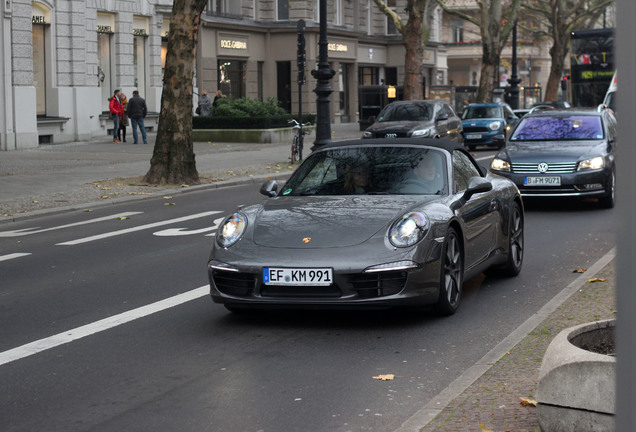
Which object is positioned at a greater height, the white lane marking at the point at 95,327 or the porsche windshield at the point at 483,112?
the porsche windshield at the point at 483,112

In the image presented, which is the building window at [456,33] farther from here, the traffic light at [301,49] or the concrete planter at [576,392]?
the concrete planter at [576,392]

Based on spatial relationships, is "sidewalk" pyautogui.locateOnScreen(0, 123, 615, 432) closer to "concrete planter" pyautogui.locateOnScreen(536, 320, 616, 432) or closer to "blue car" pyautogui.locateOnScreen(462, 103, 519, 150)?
"concrete planter" pyautogui.locateOnScreen(536, 320, 616, 432)

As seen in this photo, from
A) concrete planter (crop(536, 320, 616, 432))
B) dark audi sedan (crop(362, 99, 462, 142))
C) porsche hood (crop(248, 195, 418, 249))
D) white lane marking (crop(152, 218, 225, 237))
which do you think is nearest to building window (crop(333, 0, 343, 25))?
dark audi sedan (crop(362, 99, 462, 142))

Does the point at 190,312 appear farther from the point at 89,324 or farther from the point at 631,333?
the point at 631,333

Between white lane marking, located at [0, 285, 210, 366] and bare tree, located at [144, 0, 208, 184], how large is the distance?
12272 mm

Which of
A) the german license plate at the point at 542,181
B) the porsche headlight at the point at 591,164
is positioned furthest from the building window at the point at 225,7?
the porsche headlight at the point at 591,164

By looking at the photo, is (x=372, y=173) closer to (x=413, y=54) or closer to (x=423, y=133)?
(x=423, y=133)

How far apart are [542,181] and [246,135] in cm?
2080

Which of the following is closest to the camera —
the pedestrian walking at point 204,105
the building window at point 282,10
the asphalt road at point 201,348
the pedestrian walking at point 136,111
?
the asphalt road at point 201,348

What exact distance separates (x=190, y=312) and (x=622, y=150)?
646cm

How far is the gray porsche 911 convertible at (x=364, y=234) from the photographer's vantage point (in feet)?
24.0

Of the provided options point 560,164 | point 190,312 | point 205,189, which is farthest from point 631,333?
point 205,189

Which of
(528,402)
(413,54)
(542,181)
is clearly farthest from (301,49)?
(528,402)

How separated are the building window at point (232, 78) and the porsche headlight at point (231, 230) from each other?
4229 cm
